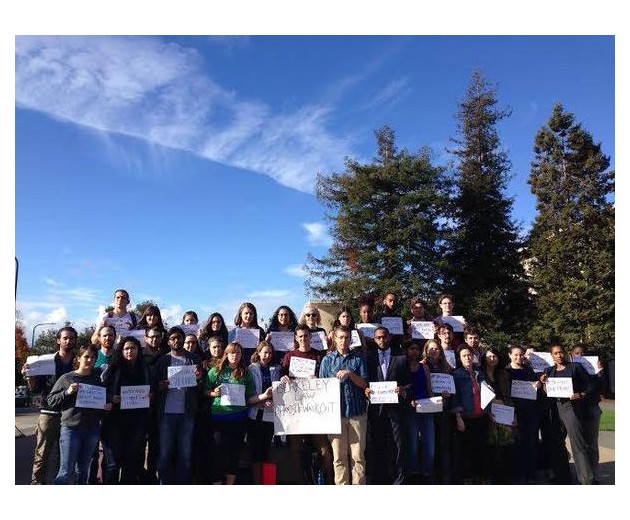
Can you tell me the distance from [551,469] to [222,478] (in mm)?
5478

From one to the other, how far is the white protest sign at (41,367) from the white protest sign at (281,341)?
3275 millimetres

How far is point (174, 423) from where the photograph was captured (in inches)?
303

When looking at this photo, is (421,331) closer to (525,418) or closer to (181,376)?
(525,418)

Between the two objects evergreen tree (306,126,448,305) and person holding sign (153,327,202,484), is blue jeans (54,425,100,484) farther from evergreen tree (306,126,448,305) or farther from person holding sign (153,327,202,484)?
evergreen tree (306,126,448,305)

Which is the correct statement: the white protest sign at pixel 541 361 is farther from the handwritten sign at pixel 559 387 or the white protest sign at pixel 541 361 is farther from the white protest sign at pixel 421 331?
the white protest sign at pixel 421 331

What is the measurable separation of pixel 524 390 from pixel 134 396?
606 cm

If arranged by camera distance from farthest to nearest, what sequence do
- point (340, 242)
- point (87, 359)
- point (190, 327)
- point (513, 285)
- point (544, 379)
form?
point (340, 242) < point (513, 285) < point (190, 327) < point (544, 379) < point (87, 359)

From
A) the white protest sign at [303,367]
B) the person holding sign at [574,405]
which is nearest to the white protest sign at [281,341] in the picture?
the white protest sign at [303,367]

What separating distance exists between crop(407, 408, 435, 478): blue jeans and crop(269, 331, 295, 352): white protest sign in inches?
84.5

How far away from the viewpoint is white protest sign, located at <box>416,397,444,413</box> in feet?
26.6
